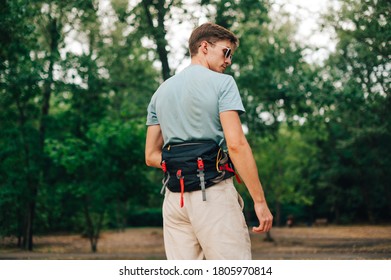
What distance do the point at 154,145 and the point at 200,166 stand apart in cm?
49

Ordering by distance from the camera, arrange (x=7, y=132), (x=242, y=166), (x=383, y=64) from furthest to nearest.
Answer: (x=7, y=132) → (x=383, y=64) → (x=242, y=166)

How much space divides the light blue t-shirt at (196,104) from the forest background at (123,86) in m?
8.27

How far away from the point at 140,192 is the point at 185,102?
44.8 feet

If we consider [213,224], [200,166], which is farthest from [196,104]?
Answer: [213,224]

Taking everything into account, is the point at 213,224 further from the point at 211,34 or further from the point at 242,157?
the point at 211,34

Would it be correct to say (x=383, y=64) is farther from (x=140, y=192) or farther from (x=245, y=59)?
(x=140, y=192)

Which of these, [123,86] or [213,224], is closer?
[213,224]

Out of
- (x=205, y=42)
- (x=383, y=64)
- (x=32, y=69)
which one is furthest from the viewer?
(x=32, y=69)

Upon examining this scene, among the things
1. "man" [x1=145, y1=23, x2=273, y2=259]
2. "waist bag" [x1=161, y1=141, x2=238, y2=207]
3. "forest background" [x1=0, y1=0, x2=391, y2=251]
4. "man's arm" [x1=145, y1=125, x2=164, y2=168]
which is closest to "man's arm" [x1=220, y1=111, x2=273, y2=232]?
"man" [x1=145, y1=23, x2=273, y2=259]

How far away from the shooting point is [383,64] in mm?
10414

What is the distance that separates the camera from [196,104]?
9.27ft

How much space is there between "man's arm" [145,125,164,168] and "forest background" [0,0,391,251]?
8.10 metres

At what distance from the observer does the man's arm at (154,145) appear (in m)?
3.20
